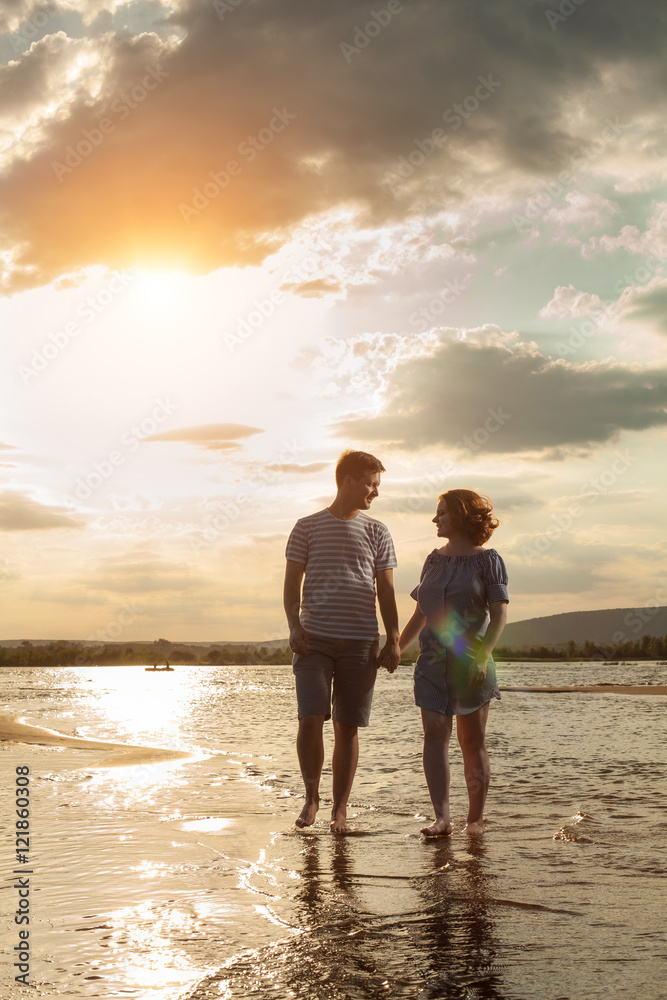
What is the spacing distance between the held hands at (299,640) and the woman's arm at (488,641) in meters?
0.96

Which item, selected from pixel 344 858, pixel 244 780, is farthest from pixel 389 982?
pixel 244 780

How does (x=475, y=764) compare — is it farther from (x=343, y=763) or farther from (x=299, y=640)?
(x=299, y=640)

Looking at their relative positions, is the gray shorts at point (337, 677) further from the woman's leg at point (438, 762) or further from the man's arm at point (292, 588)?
the woman's leg at point (438, 762)

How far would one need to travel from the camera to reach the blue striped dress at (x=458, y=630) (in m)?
4.79

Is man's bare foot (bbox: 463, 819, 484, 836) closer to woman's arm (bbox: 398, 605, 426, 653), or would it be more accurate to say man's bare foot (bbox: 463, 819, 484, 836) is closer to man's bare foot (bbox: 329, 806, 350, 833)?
man's bare foot (bbox: 329, 806, 350, 833)

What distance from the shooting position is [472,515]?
16.2 feet

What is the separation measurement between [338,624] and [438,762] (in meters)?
0.96

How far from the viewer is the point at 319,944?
9.05 feet

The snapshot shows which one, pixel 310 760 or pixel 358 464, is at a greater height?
pixel 358 464

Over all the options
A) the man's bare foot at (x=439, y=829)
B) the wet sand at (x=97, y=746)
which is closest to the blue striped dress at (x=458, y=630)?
the man's bare foot at (x=439, y=829)

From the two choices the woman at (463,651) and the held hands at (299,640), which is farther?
the held hands at (299,640)

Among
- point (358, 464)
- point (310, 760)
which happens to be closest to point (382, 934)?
point (310, 760)

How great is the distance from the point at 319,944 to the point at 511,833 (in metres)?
2.43

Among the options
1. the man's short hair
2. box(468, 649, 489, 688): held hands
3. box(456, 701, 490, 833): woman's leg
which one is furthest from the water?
the man's short hair
